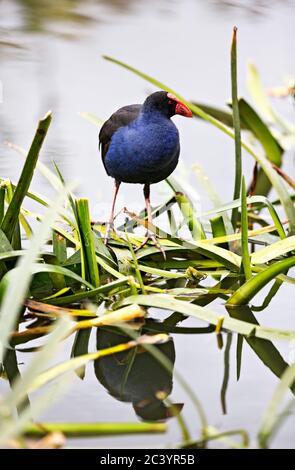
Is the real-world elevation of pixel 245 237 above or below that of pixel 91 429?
above

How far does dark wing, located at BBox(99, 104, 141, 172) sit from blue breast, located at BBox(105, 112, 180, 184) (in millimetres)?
25

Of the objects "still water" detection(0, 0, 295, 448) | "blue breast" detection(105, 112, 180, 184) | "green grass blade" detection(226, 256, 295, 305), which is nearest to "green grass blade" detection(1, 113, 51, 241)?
"still water" detection(0, 0, 295, 448)

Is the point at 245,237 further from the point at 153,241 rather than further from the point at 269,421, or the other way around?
the point at 269,421

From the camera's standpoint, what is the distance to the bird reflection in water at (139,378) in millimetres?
1835

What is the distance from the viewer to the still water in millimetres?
1883

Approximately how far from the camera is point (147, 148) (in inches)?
105

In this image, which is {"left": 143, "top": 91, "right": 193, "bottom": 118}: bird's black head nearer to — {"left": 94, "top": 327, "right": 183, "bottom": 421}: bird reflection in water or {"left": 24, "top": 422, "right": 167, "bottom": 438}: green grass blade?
{"left": 94, "top": 327, "right": 183, "bottom": 421}: bird reflection in water

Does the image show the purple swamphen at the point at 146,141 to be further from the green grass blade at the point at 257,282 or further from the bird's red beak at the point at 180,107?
the green grass blade at the point at 257,282

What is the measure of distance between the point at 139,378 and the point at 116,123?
1056 millimetres

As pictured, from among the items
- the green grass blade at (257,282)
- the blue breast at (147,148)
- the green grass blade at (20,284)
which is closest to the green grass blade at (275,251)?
the green grass blade at (257,282)

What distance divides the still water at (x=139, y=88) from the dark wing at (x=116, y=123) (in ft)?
1.02

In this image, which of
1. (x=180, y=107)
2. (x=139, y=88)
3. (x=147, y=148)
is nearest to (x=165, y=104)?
(x=180, y=107)

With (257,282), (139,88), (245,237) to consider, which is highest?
(139,88)

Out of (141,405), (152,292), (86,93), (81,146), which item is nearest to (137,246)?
(152,292)
